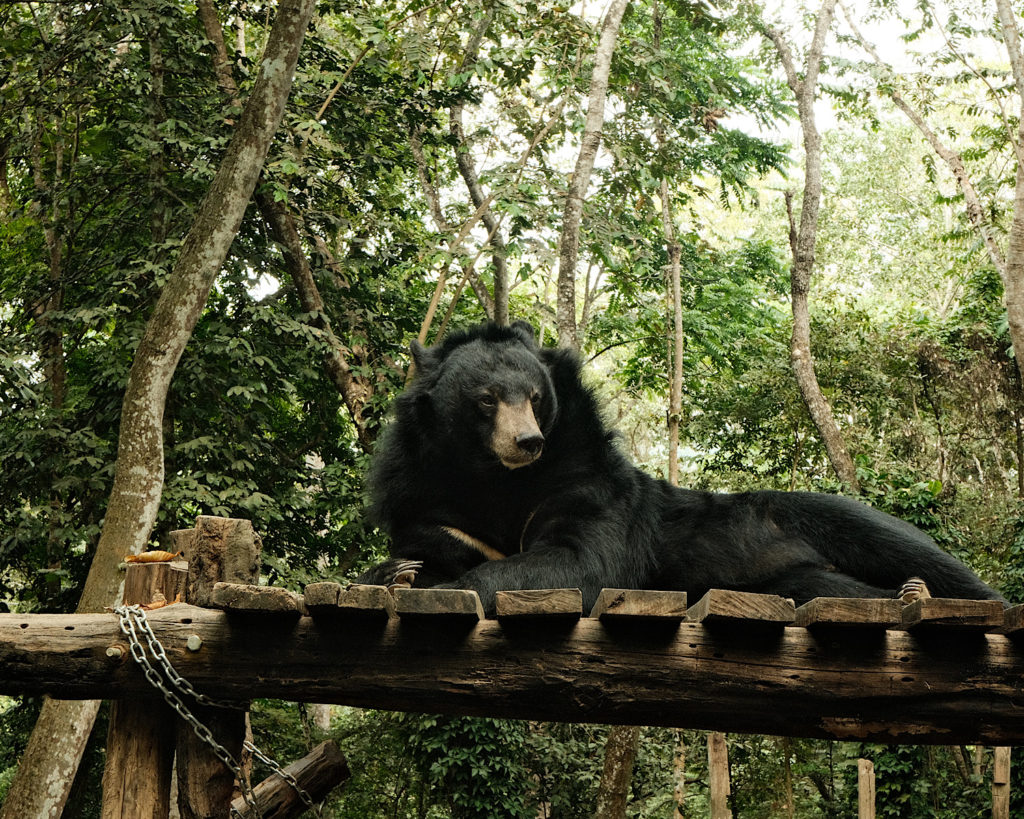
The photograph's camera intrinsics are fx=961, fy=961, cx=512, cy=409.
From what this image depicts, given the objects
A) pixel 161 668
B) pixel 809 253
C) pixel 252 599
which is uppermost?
pixel 809 253

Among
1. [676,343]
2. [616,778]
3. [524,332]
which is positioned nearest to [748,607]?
[524,332]

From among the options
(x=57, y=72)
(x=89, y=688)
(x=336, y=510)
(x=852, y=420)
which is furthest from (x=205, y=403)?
(x=852, y=420)

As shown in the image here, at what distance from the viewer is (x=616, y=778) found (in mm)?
6348

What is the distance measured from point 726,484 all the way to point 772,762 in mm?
2530

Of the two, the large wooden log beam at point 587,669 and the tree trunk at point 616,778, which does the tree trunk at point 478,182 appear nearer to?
the tree trunk at point 616,778

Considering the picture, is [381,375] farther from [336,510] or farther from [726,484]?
[726,484]

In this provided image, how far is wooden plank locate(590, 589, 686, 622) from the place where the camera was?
2027 millimetres

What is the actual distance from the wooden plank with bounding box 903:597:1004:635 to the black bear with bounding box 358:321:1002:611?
81 cm

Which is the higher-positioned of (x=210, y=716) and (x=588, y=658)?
(x=588, y=658)

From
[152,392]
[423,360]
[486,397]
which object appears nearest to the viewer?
[486,397]

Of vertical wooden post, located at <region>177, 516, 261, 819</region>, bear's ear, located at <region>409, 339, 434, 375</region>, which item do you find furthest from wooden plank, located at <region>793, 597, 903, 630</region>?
bear's ear, located at <region>409, 339, 434, 375</region>

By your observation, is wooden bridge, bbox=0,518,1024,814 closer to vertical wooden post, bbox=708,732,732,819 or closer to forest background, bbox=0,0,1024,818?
forest background, bbox=0,0,1024,818

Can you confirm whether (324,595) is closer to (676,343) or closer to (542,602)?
(542,602)

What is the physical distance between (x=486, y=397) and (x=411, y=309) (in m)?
4.71
